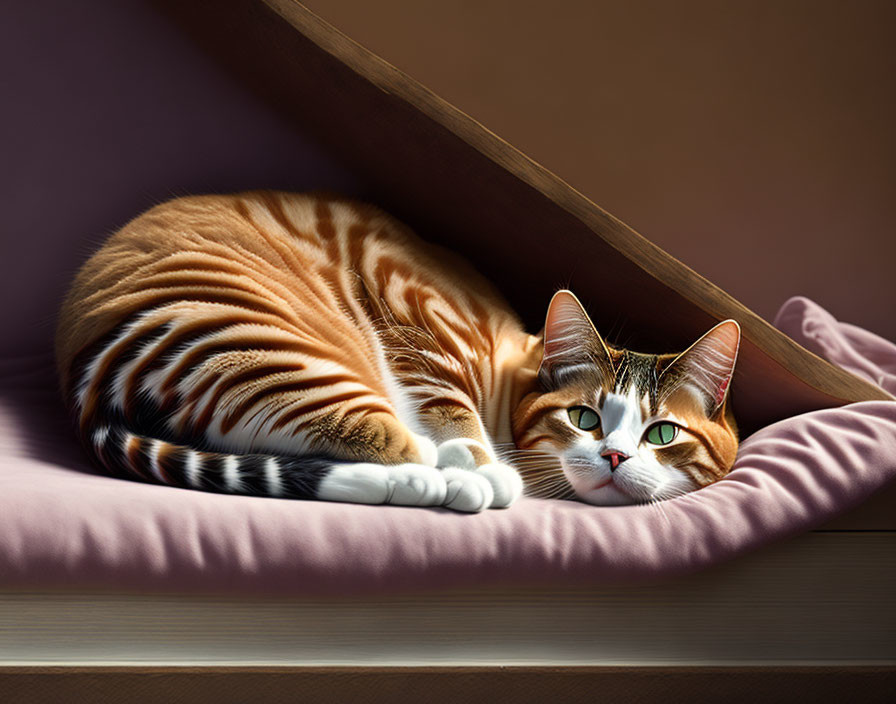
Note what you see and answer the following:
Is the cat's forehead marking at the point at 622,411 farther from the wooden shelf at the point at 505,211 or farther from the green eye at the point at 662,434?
the wooden shelf at the point at 505,211

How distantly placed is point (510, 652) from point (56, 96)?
1.39 metres

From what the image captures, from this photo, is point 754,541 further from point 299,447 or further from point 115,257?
point 115,257

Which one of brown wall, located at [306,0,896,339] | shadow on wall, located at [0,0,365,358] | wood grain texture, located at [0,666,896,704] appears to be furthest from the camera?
brown wall, located at [306,0,896,339]

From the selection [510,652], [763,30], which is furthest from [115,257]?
[763,30]

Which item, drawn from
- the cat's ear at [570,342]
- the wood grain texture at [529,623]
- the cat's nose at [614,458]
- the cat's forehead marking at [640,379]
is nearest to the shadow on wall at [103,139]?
the cat's ear at [570,342]

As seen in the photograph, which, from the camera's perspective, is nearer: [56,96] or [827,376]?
[827,376]

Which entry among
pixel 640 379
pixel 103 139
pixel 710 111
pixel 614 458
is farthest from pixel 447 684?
pixel 710 111

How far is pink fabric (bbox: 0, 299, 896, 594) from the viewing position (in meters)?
0.87

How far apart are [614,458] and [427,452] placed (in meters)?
0.25

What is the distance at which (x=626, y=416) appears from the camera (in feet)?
3.68

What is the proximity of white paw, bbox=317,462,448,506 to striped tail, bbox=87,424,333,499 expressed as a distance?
2cm

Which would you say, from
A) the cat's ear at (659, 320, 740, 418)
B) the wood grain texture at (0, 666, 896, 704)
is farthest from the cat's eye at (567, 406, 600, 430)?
the wood grain texture at (0, 666, 896, 704)

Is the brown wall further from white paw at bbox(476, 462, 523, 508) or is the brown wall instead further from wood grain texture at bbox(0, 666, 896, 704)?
wood grain texture at bbox(0, 666, 896, 704)

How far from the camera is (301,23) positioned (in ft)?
4.19
